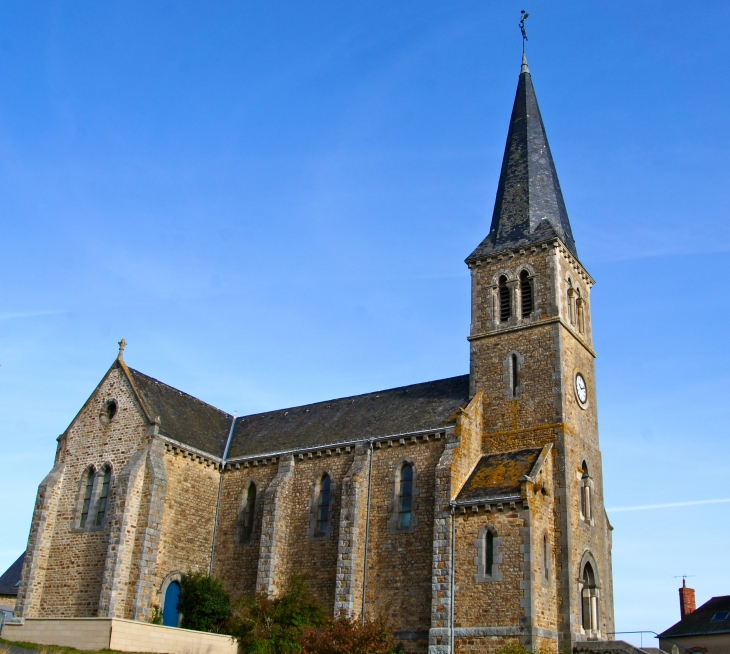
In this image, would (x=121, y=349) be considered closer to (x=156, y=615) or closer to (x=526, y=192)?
(x=156, y=615)

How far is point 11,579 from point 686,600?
38670 mm

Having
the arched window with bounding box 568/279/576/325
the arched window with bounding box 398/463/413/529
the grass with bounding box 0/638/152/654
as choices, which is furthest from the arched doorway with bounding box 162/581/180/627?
the arched window with bounding box 568/279/576/325

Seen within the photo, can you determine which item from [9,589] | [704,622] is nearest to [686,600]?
[704,622]

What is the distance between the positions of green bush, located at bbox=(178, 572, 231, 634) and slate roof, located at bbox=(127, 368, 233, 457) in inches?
229

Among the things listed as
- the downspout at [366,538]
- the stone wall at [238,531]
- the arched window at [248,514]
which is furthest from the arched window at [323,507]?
the arched window at [248,514]

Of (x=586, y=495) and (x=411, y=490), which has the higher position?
(x=586, y=495)

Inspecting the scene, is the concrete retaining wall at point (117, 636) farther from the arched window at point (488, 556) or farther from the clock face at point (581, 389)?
the clock face at point (581, 389)

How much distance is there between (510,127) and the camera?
38281mm

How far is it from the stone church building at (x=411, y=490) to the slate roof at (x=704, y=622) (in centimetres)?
1470

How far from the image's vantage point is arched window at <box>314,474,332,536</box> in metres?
31.5

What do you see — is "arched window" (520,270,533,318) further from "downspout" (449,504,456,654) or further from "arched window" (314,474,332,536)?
"arched window" (314,474,332,536)

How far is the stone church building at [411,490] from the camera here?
2670cm

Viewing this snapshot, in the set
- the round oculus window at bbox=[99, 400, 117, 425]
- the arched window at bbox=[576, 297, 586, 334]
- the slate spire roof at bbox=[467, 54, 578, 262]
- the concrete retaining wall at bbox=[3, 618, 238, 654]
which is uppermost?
the slate spire roof at bbox=[467, 54, 578, 262]

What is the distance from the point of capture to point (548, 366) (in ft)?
99.5
